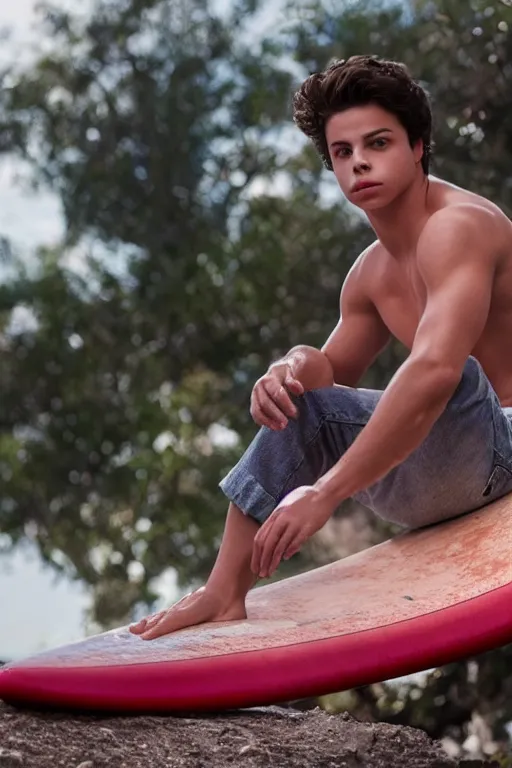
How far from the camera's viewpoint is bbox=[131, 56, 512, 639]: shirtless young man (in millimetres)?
1364

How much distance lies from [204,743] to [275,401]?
44 centimetres

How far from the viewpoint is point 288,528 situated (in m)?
1.30

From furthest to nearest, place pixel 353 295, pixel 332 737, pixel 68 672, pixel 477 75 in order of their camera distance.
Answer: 1. pixel 477 75
2. pixel 353 295
3. pixel 332 737
4. pixel 68 672

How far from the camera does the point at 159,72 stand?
189 inches

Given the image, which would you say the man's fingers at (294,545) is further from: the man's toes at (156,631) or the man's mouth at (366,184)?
the man's mouth at (366,184)

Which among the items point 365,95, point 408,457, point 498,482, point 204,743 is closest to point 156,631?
point 204,743

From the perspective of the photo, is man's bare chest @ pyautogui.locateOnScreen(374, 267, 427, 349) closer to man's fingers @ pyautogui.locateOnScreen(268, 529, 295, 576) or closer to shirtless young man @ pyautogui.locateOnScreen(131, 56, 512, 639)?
shirtless young man @ pyautogui.locateOnScreen(131, 56, 512, 639)

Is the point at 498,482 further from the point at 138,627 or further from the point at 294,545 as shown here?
the point at 138,627

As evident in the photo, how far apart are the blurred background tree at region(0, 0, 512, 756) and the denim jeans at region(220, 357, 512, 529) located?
2.73m

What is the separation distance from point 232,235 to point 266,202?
21 centimetres

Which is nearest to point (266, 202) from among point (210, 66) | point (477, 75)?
point (210, 66)

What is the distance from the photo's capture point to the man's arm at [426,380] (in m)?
1.35

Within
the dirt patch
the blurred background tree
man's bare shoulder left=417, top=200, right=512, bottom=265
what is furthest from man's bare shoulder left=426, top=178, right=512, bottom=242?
the blurred background tree

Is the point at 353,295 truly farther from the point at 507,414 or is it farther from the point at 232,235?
the point at 232,235
